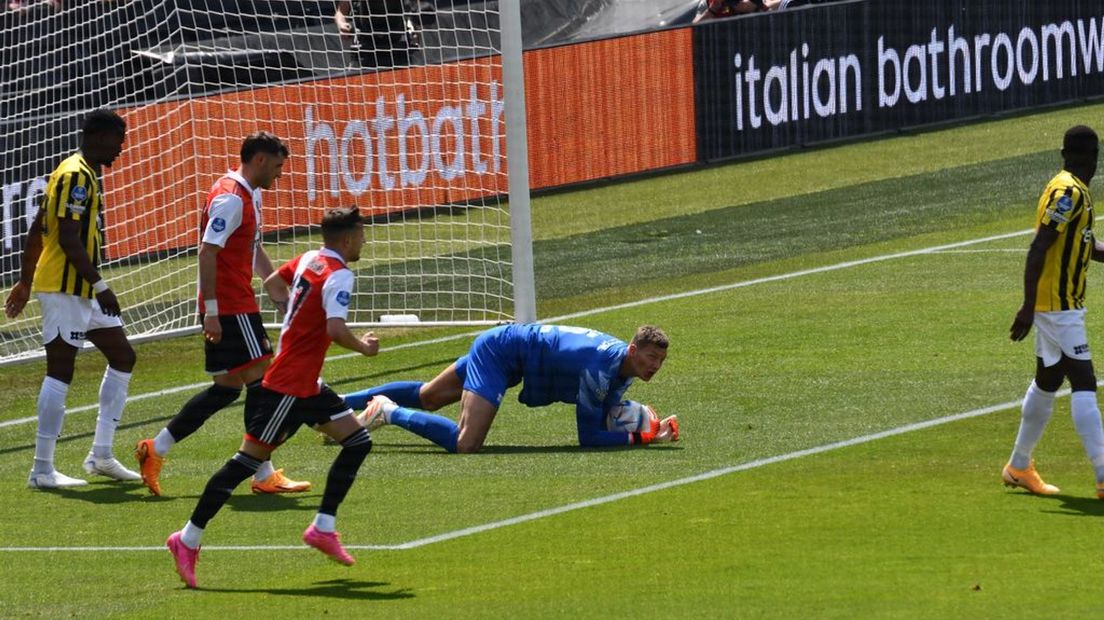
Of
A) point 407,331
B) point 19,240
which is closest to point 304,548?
point 407,331

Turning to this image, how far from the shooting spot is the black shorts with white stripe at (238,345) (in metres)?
11.5

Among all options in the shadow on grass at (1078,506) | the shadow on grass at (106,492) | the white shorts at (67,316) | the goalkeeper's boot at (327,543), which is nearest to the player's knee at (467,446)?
the shadow on grass at (106,492)

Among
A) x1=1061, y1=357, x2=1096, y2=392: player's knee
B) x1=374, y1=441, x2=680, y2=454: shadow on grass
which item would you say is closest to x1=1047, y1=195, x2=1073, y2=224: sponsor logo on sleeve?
x1=1061, y1=357, x2=1096, y2=392: player's knee

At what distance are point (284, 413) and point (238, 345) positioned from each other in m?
1.83

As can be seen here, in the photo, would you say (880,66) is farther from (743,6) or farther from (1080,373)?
(1080,373)

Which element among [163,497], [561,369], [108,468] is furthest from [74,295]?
[561,369]

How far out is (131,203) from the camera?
19812 mm

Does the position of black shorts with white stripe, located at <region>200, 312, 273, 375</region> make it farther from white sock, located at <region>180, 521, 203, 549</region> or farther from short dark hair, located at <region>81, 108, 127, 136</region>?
white sock, located at <region>180, 521, 203, 549</region>

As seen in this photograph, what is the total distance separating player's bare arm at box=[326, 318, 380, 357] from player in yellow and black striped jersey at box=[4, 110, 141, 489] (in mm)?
2680

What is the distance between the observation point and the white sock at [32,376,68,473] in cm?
1208

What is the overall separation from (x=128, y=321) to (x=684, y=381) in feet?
19.2

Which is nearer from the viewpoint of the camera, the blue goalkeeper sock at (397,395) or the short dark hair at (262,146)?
the short dark hair at (262,146)

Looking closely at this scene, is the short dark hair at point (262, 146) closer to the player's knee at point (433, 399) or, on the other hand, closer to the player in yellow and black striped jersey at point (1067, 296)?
the player's knee at point (433, 399)

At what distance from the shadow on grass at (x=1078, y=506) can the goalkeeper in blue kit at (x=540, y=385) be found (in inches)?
104
